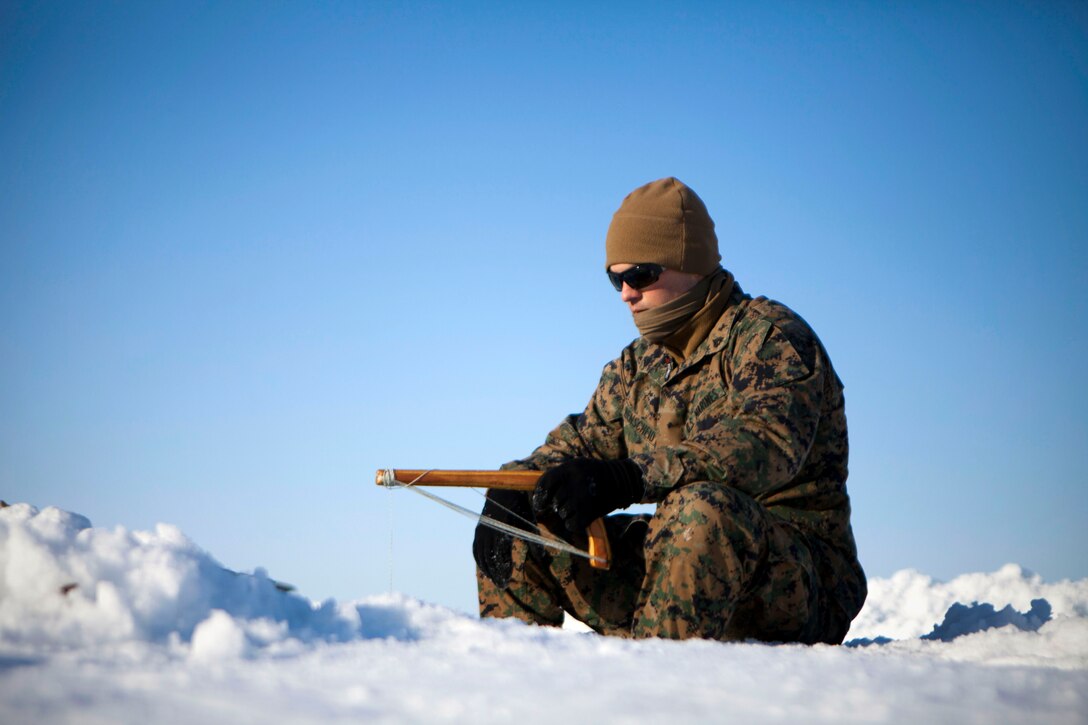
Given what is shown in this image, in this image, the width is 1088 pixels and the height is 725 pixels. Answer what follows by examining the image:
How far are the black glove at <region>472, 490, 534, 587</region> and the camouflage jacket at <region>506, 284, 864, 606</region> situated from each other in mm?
433

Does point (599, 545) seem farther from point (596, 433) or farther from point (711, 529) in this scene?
point (596, 433)

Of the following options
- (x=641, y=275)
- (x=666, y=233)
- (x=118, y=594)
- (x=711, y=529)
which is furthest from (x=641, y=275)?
(x=118, y=594)

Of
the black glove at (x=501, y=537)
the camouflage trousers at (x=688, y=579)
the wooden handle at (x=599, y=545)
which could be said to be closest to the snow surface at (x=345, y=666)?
the camouflage trousers at (x=688, y=579)

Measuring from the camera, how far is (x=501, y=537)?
4.67 meters

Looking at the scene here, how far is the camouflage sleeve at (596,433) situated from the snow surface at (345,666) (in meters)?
2.05

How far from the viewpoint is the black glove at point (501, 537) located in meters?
4.67

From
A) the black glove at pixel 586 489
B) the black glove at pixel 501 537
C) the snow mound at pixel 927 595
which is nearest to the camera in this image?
the black glove at pixel 586 489

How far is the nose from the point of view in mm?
4922

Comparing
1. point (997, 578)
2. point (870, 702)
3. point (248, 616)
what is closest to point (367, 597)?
point (248, 616)

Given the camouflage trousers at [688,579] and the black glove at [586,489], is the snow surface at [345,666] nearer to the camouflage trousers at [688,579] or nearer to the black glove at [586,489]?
the camouflage trousers at [688,579]

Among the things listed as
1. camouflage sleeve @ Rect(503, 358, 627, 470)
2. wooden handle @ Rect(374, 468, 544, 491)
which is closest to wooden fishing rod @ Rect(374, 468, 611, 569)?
wooden handle @ Rect(374, 468, 544, 491)

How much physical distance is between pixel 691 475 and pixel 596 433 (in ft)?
4.15

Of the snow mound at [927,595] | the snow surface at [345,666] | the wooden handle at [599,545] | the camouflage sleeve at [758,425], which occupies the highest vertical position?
the camouflage sleeve at [758,425]

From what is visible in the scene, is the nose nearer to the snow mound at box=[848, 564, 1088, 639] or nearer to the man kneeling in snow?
the man kneeling in snow
